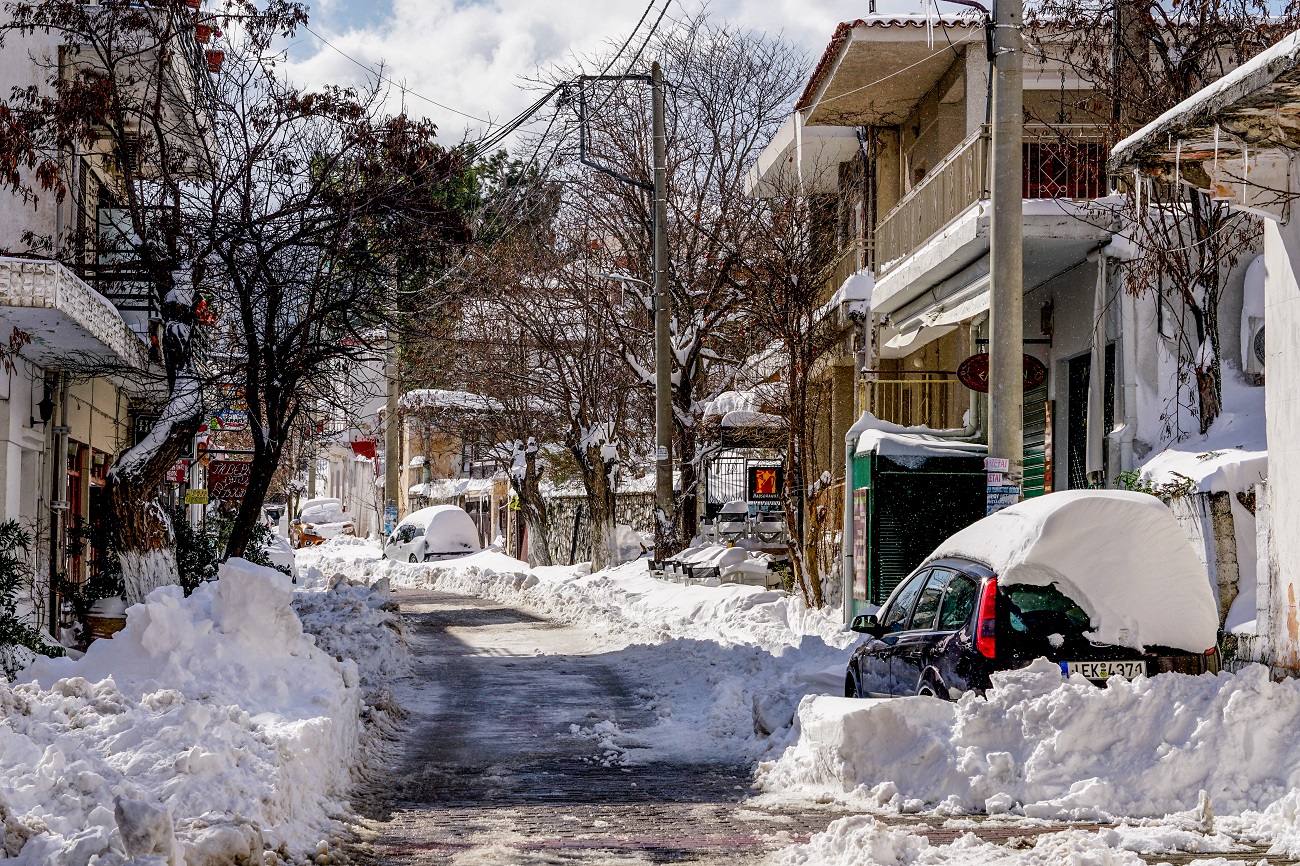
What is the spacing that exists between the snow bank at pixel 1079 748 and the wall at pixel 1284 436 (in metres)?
1.82

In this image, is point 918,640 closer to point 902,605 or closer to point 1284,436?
point 902,605

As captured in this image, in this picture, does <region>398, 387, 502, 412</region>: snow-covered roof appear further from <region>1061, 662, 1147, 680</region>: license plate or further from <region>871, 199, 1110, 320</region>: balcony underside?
<region>1061, 662, 1147, 680</region>: license plate

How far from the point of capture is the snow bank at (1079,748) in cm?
774

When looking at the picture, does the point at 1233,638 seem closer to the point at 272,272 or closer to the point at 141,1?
the point at 272,272

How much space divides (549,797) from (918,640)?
2.64 metres

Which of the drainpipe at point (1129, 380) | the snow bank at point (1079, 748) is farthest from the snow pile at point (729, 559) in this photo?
the snow bank at point (1079, 748)

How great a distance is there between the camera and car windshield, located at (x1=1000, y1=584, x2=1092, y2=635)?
891 cm

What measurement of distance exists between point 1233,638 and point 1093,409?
5.21 m

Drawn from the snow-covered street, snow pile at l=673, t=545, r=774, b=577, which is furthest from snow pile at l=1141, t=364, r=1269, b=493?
snow pile at l=673, t=545, r=774, b=577

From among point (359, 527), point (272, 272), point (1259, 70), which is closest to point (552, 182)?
point (272, 272)

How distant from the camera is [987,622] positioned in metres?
8.90

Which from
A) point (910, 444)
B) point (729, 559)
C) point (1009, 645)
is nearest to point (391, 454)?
point (729, 559)

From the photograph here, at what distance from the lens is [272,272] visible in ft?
57.5

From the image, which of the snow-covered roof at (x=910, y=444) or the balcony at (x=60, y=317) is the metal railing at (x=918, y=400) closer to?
the snow-covered roof at (x=910, y=444)
